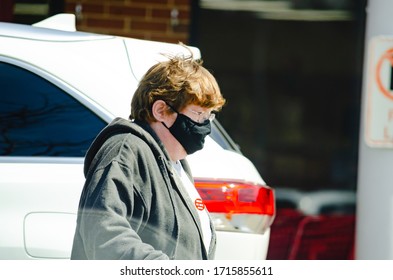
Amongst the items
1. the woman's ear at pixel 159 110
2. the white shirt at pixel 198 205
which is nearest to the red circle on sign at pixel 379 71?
the white shirt at pixel 198 205

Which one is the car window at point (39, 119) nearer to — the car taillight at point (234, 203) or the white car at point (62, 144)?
the white car at point (62, 144)

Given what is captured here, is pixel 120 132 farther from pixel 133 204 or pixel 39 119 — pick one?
pixel 39 119

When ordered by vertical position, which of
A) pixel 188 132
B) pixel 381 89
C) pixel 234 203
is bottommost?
pixel 234 203

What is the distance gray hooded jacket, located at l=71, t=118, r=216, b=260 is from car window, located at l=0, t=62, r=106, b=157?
0.74 metres

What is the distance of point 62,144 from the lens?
3.72m

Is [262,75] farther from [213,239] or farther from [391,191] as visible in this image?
[213,239]

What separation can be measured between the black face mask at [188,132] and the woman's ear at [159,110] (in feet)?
0.09

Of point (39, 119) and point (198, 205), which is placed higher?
point (39, 119)

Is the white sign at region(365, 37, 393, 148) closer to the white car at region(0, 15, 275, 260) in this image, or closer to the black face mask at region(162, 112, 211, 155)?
the white car at region(0, 15, 275, 260)

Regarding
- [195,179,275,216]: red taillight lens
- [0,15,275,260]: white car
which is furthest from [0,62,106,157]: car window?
[195,179,275,216]: red taillight lens

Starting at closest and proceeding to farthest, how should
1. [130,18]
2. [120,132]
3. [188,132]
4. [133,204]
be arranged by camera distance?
[133,204], [120,132], [188,132], [130,18]

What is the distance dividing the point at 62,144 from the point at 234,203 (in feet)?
2.29

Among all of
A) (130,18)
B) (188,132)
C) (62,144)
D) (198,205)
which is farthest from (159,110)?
(130,18)

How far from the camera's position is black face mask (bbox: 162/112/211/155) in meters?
3.04
